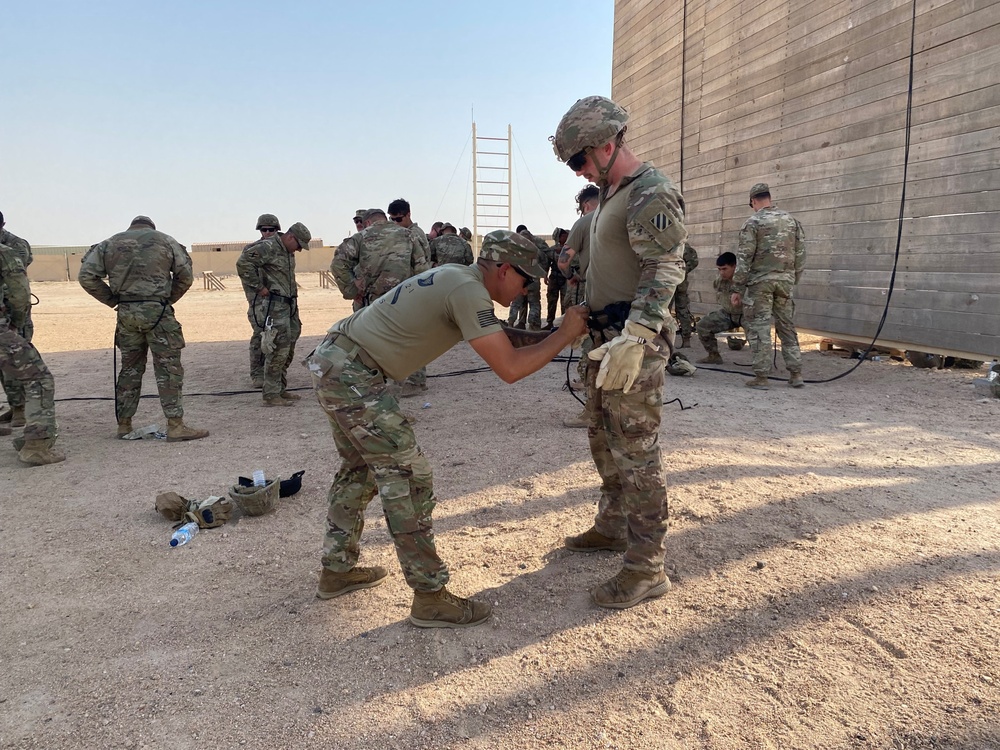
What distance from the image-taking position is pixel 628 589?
9.19 ft

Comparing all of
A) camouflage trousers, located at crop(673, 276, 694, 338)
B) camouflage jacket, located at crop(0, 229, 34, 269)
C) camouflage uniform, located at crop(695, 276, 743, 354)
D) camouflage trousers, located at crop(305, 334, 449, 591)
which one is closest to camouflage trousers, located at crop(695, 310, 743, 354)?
camouflage uniform, located at crop(695, 276, 743, 354)

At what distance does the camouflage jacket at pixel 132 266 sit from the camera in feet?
18.0

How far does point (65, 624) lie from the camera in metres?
2.86

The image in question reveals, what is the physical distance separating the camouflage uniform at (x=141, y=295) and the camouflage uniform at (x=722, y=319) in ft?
21.0

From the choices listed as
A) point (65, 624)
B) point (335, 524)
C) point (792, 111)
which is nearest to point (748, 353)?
point (792, 111)

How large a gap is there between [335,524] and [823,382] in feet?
20.8

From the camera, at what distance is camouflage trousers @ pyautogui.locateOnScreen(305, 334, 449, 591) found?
2.55m

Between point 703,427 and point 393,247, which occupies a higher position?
point 393,247

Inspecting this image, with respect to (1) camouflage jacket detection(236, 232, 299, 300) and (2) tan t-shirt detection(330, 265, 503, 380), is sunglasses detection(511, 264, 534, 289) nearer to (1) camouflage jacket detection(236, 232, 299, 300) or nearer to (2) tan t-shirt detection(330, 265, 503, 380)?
(2) tan t-shirt detection(330, 265, 503, 380)

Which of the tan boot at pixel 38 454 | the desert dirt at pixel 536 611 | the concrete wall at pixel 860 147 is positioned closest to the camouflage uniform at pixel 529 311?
the concrete wall at pixel 860 147

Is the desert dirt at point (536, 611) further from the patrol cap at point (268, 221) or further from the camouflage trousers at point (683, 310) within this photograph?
the camouflage trousers at point (683, 310)

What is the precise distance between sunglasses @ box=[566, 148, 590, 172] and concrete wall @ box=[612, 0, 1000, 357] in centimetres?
594

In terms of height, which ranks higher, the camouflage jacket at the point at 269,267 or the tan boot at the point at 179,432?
the camouflage jacket at the point at 269,267

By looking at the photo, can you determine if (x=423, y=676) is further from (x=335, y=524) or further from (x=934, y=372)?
(x=934, y=372)
